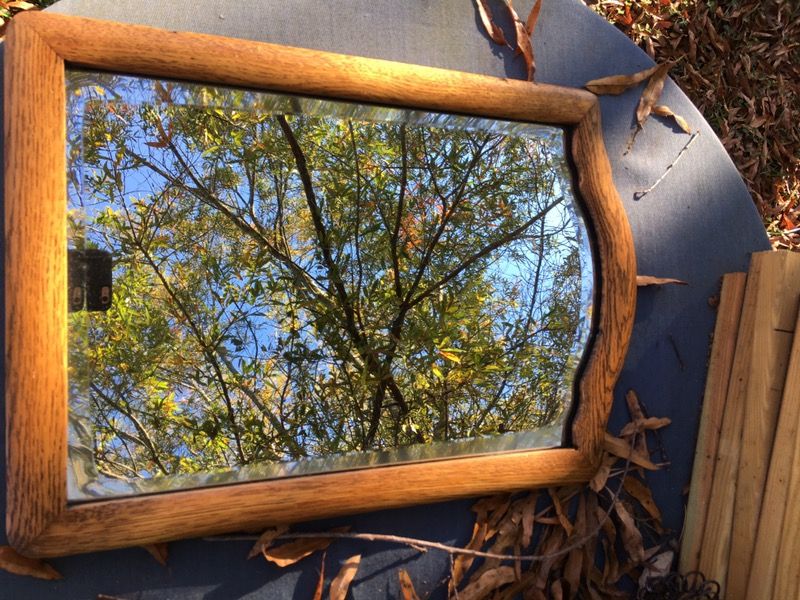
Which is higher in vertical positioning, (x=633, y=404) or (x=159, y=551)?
(x=633, y=404)

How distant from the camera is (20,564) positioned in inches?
33.8

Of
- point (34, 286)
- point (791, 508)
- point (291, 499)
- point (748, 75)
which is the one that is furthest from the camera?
point (748, 75)

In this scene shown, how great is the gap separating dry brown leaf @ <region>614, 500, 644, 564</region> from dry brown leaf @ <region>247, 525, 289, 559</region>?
0.59 m

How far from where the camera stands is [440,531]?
1056 millimetres

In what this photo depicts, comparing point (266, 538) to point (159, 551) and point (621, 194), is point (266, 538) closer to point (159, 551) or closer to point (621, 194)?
point (159, 551)

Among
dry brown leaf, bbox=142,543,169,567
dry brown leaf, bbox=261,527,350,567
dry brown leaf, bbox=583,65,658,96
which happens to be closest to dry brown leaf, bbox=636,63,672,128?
Result: dry brown leaf, bbox=583,65,658,96

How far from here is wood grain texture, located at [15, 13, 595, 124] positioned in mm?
830

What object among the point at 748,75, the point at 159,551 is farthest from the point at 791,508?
the point at 748,75

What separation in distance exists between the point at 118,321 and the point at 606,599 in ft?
3.12

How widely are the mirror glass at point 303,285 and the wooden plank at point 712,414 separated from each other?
29 centimetres

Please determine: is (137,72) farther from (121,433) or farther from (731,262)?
(731,262)

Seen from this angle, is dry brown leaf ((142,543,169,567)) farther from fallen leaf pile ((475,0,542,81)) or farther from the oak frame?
fallen leaf pile ((475,0,542,81))

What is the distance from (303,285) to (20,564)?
1.77ft

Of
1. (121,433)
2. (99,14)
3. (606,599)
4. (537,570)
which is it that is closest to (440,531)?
(537,570)
